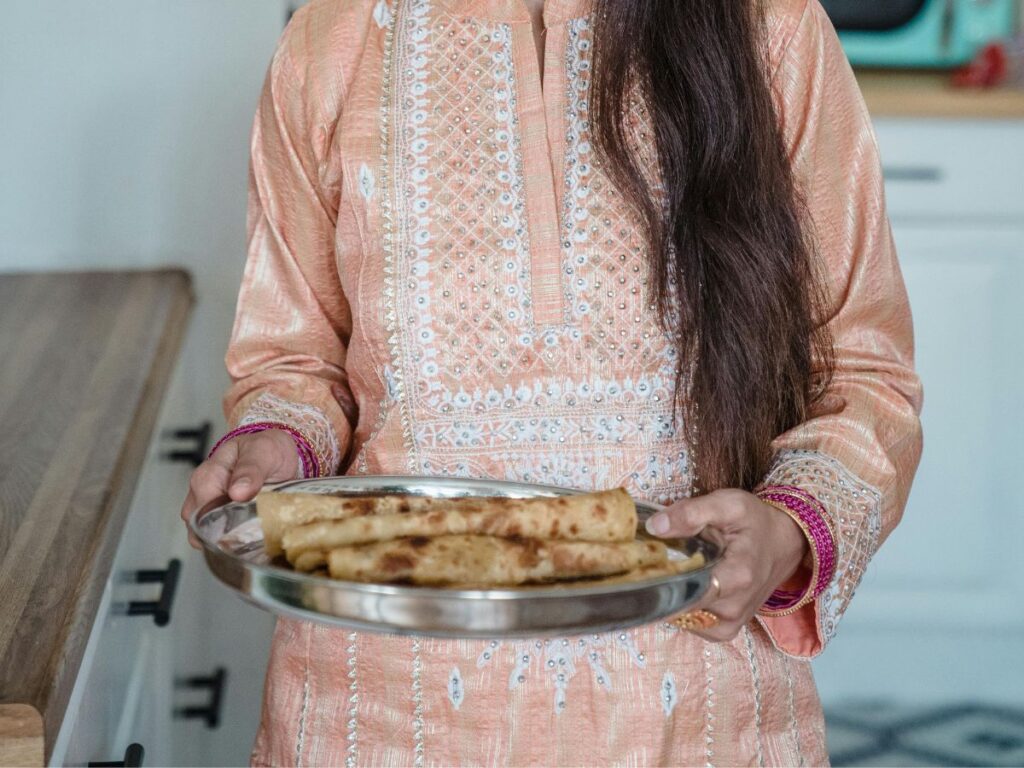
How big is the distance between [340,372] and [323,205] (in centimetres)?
13

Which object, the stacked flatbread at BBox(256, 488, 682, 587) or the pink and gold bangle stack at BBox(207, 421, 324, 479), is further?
the pink and gold bangle stack at BBox(207, 421, 324, 479)

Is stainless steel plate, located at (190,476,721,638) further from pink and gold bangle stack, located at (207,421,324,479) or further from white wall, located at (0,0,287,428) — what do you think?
white wall, located at (0,0,287,428)

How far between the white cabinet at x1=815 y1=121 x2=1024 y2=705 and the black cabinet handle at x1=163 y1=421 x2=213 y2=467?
1.18 meters

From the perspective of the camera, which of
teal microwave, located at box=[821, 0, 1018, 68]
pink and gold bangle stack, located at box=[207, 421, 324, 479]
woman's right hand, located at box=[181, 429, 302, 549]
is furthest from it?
teal microwave, located at box=[821, 0, 1018, 68]

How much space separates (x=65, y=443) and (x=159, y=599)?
17 cm

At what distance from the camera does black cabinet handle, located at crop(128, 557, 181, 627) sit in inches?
41.9

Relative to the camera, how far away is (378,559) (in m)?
0.63

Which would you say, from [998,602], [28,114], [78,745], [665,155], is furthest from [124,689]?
[998,602]

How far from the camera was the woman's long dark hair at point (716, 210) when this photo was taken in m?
0.85

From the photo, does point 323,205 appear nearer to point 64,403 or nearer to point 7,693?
point 64,403

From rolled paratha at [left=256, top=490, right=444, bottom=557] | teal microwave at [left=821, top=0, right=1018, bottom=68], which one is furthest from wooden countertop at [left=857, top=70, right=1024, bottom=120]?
rolled paratha at [left=256, top=490, right=444, bottom=557]

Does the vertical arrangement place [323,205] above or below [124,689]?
above

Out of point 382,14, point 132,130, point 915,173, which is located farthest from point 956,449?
point 382,14

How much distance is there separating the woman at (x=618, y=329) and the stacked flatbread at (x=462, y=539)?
0.14 meters
